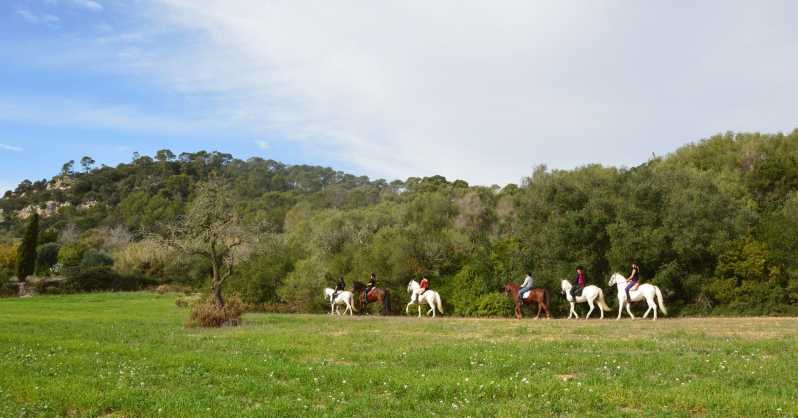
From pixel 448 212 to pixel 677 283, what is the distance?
53.8ft

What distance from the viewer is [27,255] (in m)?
67.2

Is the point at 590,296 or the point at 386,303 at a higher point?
the point at 590,296

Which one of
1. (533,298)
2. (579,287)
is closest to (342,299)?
(533,298)

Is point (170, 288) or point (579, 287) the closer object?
point (579, 287)

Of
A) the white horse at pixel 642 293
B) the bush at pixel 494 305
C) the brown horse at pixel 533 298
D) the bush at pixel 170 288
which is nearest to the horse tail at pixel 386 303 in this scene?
the bush at pixel 494 305

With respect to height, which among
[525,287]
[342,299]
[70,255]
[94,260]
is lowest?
[342,299]

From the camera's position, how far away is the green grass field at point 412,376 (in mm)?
8375

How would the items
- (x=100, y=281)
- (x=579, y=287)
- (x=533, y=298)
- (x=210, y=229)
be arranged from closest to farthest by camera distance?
(x=210, y=229) < (x=579, y=287) < (x=533, y=298) < (x=100, y=281)

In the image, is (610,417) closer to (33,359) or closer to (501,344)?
(501,344)

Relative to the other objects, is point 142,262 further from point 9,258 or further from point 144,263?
point 9,258

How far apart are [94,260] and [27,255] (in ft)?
22.6

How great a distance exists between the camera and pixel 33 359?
44.3ft

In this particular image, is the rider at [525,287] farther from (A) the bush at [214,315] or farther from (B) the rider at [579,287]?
(A) the bush at [214,315]

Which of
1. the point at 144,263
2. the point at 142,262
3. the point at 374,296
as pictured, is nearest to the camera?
the point at 374,296
